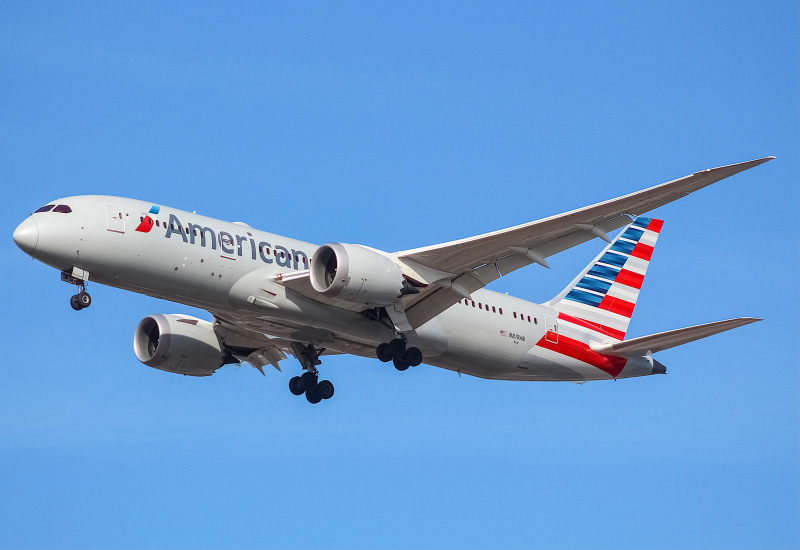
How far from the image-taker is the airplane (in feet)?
119

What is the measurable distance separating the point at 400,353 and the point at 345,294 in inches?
142

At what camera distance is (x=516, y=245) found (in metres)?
38.1

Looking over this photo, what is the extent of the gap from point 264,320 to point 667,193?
13.2 meters

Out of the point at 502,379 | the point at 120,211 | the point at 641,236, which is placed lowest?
the point at 502,379

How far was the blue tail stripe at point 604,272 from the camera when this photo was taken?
Result: 47.8m

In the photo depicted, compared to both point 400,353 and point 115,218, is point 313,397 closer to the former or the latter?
point 400,353

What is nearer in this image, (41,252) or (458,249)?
(41,252)

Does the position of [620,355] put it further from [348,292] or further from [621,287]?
[348,292]

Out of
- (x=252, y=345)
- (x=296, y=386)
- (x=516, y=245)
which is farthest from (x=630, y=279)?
(x=252, y=345)

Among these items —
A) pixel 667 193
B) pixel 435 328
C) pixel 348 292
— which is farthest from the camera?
pixel 435 328

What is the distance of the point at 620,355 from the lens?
44312 millimetres

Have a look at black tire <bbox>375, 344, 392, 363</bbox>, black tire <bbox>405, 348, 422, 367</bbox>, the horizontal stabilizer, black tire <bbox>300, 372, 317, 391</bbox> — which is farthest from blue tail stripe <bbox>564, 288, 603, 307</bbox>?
black tire <bbox>300, 372, 317, 391</bbox>

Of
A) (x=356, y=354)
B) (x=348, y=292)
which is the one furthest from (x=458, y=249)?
(x=356, y=354)

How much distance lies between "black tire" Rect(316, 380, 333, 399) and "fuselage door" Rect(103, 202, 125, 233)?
1033cm
